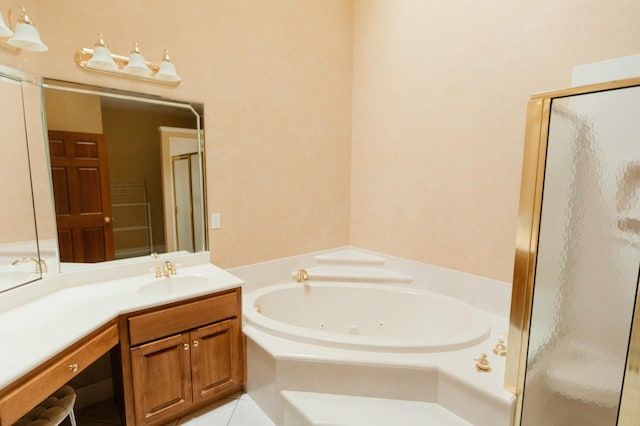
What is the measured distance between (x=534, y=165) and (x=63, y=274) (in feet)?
7.84

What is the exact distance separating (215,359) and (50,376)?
2.77 feet

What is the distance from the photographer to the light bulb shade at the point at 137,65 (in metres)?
1.82

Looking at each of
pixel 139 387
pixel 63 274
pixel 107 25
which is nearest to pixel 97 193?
pixel 63 274

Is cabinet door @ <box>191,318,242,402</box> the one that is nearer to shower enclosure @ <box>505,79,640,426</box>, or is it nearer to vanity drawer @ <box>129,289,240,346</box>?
vanity drawer @ <box>129,289,240,346</box>

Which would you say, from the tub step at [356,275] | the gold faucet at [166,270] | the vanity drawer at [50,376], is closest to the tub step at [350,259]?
the tub step at [356,275]

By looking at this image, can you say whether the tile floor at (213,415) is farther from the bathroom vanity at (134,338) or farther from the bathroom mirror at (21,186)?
the bathroom mirror at (21,186)

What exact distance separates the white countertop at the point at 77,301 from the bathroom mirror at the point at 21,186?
12cm

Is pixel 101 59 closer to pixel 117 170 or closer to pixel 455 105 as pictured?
pixel 117 170

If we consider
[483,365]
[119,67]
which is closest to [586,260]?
[483,365]

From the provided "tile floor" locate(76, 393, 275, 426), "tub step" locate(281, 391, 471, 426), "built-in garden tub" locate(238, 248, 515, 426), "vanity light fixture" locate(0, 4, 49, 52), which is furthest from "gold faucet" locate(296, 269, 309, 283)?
"vanity light fixture" locate(0, 4, 49, 52)

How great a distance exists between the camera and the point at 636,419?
106 centimetres

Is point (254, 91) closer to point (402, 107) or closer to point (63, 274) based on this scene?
point (402, 107)

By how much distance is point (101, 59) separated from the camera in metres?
1.72

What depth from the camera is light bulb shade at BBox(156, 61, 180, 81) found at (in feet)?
6.33
